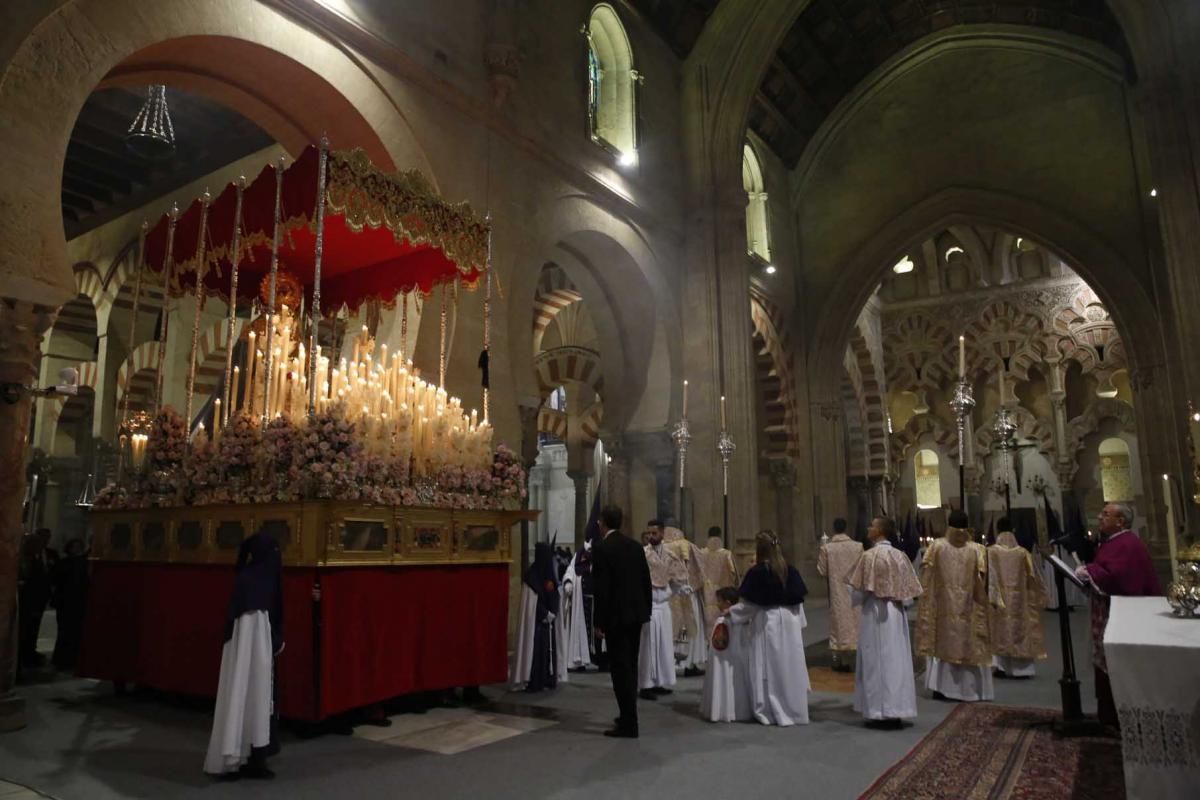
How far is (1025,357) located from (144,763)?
2474 cm

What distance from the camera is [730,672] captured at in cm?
609

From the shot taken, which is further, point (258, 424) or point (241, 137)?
point (241, 137)

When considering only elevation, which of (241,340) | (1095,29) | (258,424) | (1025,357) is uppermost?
(1095,29)

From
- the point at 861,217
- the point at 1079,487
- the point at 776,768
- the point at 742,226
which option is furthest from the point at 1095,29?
the point at 776,768

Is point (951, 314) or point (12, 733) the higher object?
point (951, 314)

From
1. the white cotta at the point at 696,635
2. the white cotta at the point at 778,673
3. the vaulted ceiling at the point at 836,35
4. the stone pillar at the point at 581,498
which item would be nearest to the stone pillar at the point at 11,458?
the white cotta at the point at 778,673

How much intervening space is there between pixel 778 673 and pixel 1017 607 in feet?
12.2

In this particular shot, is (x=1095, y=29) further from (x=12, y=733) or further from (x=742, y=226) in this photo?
(x=12, y=733)

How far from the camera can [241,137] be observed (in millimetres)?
12039

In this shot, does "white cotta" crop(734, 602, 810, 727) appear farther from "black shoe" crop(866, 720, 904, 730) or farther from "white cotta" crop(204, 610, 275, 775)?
"white cotta" crop(204, 610, 275, 775)

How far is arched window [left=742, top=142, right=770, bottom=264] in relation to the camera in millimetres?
17875

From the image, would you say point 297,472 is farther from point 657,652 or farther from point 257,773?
point 657,652

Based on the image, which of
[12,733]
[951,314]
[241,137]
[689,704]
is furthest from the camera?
[951,314]

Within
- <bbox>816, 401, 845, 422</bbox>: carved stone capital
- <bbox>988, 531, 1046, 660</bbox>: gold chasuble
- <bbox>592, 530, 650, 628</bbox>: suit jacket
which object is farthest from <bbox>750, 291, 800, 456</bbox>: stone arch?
<bbox>592, 530, 650, 628</bbox>: suit jacket
